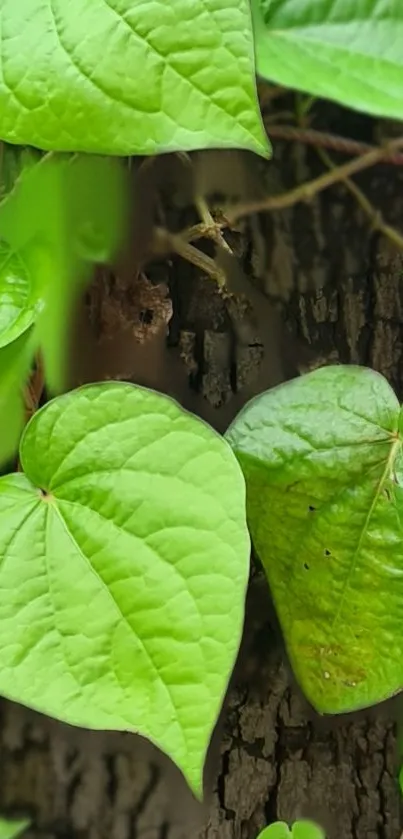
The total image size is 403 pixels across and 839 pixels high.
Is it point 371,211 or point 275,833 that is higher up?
point 371,211

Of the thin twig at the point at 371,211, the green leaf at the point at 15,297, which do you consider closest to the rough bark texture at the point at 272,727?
the thin twig at the point at 371,211

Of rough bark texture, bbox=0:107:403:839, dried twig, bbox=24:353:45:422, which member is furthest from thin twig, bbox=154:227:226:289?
dried twig, bbox=24:353:45:422

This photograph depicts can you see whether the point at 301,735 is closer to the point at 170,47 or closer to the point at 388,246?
the point at 388,246

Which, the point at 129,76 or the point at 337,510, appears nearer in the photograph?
the point at 129,76

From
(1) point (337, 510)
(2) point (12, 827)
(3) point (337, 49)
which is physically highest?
(3) point (337, 49)

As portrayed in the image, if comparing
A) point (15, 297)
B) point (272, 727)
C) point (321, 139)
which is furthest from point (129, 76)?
point (272, 727)

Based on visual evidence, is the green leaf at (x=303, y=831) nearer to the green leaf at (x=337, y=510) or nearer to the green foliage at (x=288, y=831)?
the green foliage at (x=288, y=831)

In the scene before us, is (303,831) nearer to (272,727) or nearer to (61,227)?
(272,727)
